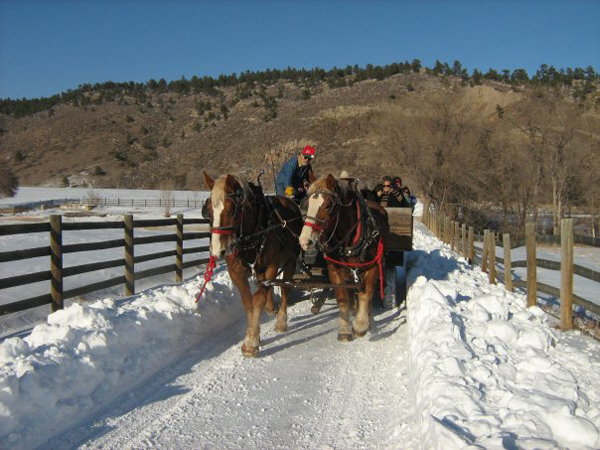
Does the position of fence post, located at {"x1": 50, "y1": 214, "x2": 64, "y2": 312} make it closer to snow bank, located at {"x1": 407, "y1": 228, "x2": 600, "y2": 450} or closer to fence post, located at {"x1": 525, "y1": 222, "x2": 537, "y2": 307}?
snow bank, located at {"x1": 407, "y1": 228, "x2": 600, "y2": 450}

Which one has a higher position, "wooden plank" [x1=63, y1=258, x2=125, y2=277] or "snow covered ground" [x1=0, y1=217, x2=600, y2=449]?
"wooden plank" [x1=63, y1=258, x2=125, y2=277]

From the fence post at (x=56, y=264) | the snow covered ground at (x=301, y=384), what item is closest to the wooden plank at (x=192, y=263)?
the fence post at (x=56, y=264)

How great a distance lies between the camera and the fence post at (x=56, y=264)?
7.02 metres

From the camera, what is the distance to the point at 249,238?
599cm

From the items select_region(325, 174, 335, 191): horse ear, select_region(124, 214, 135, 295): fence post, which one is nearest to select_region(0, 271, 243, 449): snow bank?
select_region(124, 214, 135, 295): fence post

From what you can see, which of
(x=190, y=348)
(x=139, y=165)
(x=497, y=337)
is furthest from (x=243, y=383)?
(x=139, y=165)

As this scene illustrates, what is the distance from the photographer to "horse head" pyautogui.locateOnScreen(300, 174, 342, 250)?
5.63m

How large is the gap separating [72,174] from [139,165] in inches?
417

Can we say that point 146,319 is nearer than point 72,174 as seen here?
Yes

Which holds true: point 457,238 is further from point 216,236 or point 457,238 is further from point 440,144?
point 440,144

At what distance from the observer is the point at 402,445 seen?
11.9 feet

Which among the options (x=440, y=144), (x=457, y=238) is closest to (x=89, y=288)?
(x=457, y=238)

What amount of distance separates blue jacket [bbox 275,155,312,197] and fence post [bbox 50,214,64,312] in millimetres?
3412

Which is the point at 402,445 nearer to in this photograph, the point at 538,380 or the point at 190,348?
the point at 538,380
